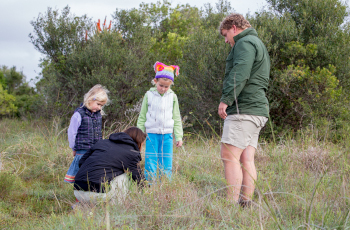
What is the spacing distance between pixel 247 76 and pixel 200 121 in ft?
18.5

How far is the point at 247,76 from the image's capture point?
3.02m

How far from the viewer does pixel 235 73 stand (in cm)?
298

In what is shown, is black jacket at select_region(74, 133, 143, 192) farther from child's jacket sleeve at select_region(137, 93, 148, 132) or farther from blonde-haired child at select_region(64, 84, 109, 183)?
child's jacket sleeve at select_region(137, 93, 148, 132)

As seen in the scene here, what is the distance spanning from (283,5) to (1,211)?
27.9ft

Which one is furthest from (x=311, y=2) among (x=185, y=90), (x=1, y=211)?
(x=1, y=211)

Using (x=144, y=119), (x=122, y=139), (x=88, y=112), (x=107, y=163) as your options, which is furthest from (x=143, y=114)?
(x=107, y=163)

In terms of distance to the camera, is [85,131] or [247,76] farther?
[85,131]

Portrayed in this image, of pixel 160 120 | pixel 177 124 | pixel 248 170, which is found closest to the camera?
pixel 248 170

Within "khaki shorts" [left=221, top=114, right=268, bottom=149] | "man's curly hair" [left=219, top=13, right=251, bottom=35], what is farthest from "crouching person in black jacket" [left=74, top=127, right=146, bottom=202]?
"man's curly hair" [left=219, top=13, right=251, bottom=35]

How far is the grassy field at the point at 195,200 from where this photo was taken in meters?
2.41

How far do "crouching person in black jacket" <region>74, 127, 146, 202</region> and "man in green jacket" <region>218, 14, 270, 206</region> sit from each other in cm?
102

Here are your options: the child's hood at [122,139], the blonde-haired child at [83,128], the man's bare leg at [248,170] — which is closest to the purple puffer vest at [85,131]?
the blonde-haired child at [83,128]

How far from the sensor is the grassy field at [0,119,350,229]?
2.41 meters

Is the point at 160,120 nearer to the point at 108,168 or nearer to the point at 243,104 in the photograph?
the point at 108,168
